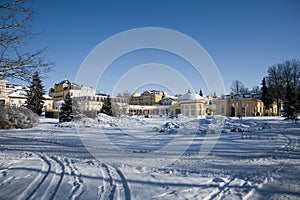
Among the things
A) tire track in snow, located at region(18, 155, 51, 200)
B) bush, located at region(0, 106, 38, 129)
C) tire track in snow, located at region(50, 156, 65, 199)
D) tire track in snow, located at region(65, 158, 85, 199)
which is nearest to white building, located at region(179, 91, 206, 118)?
bush, located at region(0, 106, 38, 129)

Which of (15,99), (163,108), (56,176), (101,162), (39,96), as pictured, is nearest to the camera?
(56,176)

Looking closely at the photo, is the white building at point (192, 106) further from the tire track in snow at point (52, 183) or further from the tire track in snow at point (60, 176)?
the tire track in snow at point (52, 183)

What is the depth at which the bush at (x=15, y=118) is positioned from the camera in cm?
1991

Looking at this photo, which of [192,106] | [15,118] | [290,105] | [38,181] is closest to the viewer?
[38,181]

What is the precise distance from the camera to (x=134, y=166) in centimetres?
614

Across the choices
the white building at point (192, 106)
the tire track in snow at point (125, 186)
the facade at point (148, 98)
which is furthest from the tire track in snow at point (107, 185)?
the facade at point (148, 98)

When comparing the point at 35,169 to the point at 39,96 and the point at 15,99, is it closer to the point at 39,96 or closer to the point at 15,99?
the point at 39,96

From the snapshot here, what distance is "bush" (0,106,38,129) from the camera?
19.9 meters

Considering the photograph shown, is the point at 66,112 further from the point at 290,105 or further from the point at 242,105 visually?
the point at 242,105

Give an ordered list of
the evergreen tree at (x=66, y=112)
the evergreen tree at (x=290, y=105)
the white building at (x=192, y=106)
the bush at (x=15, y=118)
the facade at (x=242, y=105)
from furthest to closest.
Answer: the facade at (x=242, y=105) → the white building at (x=192, y=106) → the evergreen tree at (x=290, y=105) → the evergreen tree at (x=66, y=112) → the bush at (x=15, y=118)

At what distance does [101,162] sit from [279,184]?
5.00 meters

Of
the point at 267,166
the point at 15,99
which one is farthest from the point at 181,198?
the point at 15,99

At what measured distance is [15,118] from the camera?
20.5 m

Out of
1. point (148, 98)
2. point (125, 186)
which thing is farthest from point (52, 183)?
point (148, 98)
